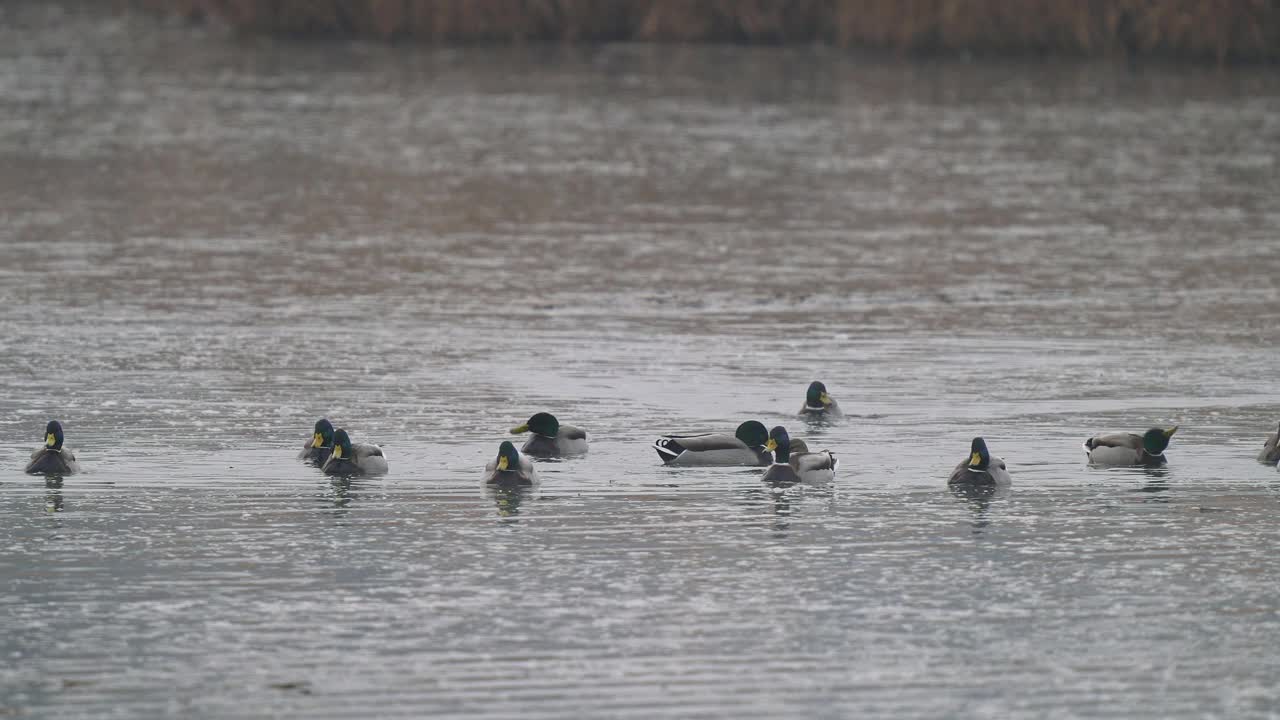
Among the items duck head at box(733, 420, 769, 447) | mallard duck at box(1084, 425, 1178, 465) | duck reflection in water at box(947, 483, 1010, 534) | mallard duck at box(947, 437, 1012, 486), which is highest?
duck head at box(733, 420, 769, 447)

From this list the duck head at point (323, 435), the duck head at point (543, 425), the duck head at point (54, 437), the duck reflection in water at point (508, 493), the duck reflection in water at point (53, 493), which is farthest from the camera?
the duck head at point (543, 425)

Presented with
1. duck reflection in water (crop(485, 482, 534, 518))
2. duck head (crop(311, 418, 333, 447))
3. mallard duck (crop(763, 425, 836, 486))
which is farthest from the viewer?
duck head (crop(311, 418, 333, 447))

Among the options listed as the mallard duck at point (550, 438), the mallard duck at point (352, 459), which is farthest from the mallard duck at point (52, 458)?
the mallard duck at point (550, 438)

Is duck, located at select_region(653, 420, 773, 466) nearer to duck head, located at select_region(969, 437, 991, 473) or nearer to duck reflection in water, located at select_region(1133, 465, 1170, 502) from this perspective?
duck head, located at select_region(969, 437, 991, 473)

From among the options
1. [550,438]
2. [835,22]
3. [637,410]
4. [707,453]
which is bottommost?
[707,453]

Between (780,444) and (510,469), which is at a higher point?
(780,444)

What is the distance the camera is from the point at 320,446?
15.5 metres

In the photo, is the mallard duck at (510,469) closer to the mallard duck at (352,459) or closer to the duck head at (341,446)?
the mallard duck at (352,459)

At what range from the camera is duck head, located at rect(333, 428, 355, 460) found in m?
15.0

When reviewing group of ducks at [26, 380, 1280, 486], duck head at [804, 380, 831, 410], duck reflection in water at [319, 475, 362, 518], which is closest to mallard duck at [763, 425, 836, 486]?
group of ducks at [26, 380, 1280, 486]

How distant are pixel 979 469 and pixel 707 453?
1.90 meters

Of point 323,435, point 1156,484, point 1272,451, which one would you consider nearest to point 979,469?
point 1156,484

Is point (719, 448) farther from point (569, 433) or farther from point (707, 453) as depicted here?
point (569, 433)

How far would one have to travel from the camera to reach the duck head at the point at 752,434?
15812 millimetres
